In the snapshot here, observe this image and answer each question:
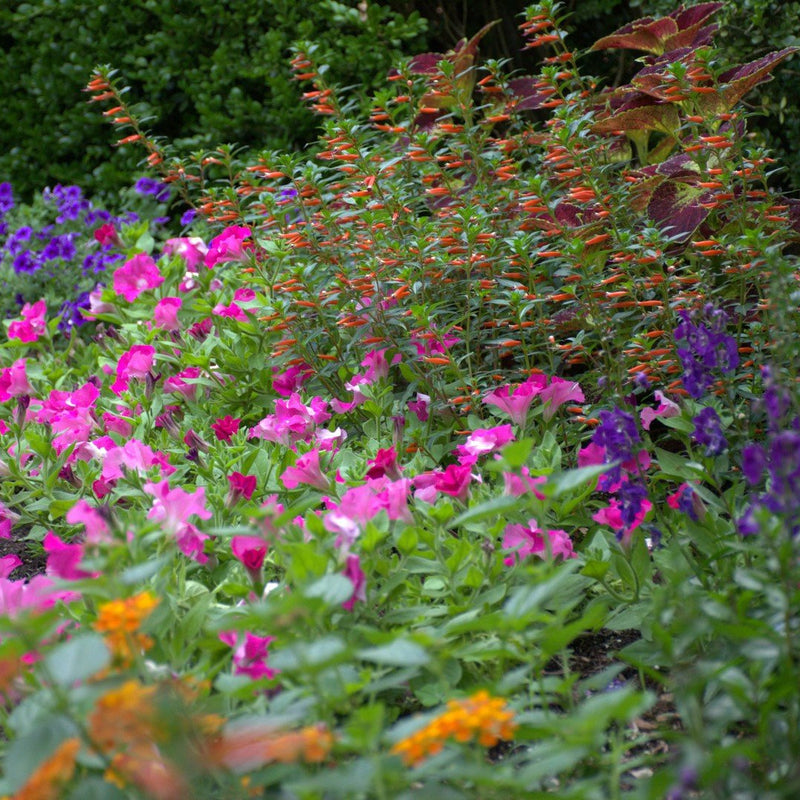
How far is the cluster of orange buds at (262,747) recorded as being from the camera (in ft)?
4.14

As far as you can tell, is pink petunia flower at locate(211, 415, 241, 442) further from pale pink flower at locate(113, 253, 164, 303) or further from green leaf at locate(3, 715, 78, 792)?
green leaf at locate(3, 715, 78, 792)

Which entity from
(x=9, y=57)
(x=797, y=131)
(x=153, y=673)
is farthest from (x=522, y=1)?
(x=153, y=673)

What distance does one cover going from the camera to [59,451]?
9.87ft

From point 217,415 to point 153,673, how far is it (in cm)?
164

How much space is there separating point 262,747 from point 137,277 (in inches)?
114

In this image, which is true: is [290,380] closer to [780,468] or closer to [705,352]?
[705,352]

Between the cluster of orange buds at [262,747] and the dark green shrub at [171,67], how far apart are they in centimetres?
461

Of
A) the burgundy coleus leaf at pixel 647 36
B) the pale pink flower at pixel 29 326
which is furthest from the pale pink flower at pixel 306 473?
the pale pink flower at pixel 29 326

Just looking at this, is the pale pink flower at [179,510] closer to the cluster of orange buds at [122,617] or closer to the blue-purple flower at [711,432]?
the cluster of orange buds at [122,617]

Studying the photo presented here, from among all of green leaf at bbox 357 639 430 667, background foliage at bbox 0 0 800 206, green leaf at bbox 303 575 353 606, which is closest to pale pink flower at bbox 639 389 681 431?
green leaf at bbox 303 575 353 606

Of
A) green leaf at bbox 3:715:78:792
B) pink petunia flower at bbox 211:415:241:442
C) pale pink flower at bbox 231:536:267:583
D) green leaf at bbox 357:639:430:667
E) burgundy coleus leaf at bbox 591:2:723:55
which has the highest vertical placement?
burgundy coleus leaf at bbox 591:2:723:55

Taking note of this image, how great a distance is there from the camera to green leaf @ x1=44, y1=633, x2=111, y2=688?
1209 mm

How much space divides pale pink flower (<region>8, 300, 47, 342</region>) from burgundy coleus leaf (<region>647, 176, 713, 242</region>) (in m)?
2.34

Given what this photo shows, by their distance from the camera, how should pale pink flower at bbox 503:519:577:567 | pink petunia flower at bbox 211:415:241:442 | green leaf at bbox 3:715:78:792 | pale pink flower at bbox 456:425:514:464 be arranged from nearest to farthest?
green leaf at bbox 3:715:78:792, pale pink flower at bbox 503:519:577:567, pale pink flower at bbox 456:425:514:464, pink petunia flower at bbox 211:415:241:442
